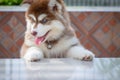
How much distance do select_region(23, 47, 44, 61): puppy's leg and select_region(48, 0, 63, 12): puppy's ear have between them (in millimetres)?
321

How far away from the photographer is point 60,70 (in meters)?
1.93

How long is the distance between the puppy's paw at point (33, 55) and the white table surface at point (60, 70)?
20cm

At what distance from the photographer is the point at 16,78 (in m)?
1.70

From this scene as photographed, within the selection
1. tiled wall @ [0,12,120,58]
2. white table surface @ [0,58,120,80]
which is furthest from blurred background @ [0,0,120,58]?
white table surface @ [0,58,120,80]

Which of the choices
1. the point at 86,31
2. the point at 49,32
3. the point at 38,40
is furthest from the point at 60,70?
the point at 86,31

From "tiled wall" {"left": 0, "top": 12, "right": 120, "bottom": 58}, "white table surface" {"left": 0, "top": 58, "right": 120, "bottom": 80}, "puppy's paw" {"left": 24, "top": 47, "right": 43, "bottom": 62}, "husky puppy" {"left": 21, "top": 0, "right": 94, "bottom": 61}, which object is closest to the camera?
"white table surface" {"left": 0, "top": 58, "right": 120, "bottom": 80}

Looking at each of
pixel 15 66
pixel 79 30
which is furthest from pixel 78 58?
pixel 79 30

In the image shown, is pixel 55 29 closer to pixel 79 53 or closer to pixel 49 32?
pixel 49 32

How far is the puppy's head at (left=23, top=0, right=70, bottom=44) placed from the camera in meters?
2.82

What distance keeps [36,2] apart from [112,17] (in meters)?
2.96

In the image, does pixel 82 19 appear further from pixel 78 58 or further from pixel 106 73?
pixel 106 73

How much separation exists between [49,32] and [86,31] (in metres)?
Answer: 2.67

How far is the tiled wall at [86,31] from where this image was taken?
220 inches

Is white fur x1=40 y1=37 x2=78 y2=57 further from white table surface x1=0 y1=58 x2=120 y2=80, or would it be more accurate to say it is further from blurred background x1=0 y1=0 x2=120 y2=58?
blurred background x1=0 y1=0 x2=120 y2=58
